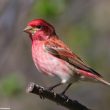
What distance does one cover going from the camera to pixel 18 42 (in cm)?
1786

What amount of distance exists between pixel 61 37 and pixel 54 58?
5.07 meters

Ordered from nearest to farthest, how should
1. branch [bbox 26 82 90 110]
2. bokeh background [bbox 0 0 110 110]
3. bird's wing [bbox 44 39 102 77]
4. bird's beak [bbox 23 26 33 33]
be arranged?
1. branch [bbox 26 82 90 110]
2. bird's beak [bbox 23 26 33 33]
3. bird's wing [bbox 44 39 102 77]
4. bokeh background [bbox 0 0 110 110]

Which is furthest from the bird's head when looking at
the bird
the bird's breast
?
the bird's breast

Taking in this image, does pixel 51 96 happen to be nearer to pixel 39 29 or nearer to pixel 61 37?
pixel 39 29

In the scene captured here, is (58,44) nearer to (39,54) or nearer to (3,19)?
(39,54)

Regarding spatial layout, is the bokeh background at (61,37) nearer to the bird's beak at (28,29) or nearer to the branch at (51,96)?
the bird's beak at (28,29)

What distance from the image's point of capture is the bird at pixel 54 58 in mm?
12266

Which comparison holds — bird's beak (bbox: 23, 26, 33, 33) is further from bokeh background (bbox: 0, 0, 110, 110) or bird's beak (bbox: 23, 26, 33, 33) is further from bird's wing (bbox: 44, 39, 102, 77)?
bokeh background (bbox: 0, 0, 110, 110)

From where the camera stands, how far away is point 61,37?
1761cm

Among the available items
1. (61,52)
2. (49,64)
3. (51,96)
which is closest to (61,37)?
(61,52)

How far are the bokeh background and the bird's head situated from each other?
5.16 feet

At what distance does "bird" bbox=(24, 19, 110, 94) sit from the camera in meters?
12.3

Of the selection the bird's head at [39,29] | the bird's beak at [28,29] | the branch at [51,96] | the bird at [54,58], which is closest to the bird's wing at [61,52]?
the bird at [54,58]

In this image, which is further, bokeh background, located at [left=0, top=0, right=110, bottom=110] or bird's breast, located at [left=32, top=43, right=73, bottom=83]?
bokeh background, located at [left=0, top=0, right=110, bottom=110]
